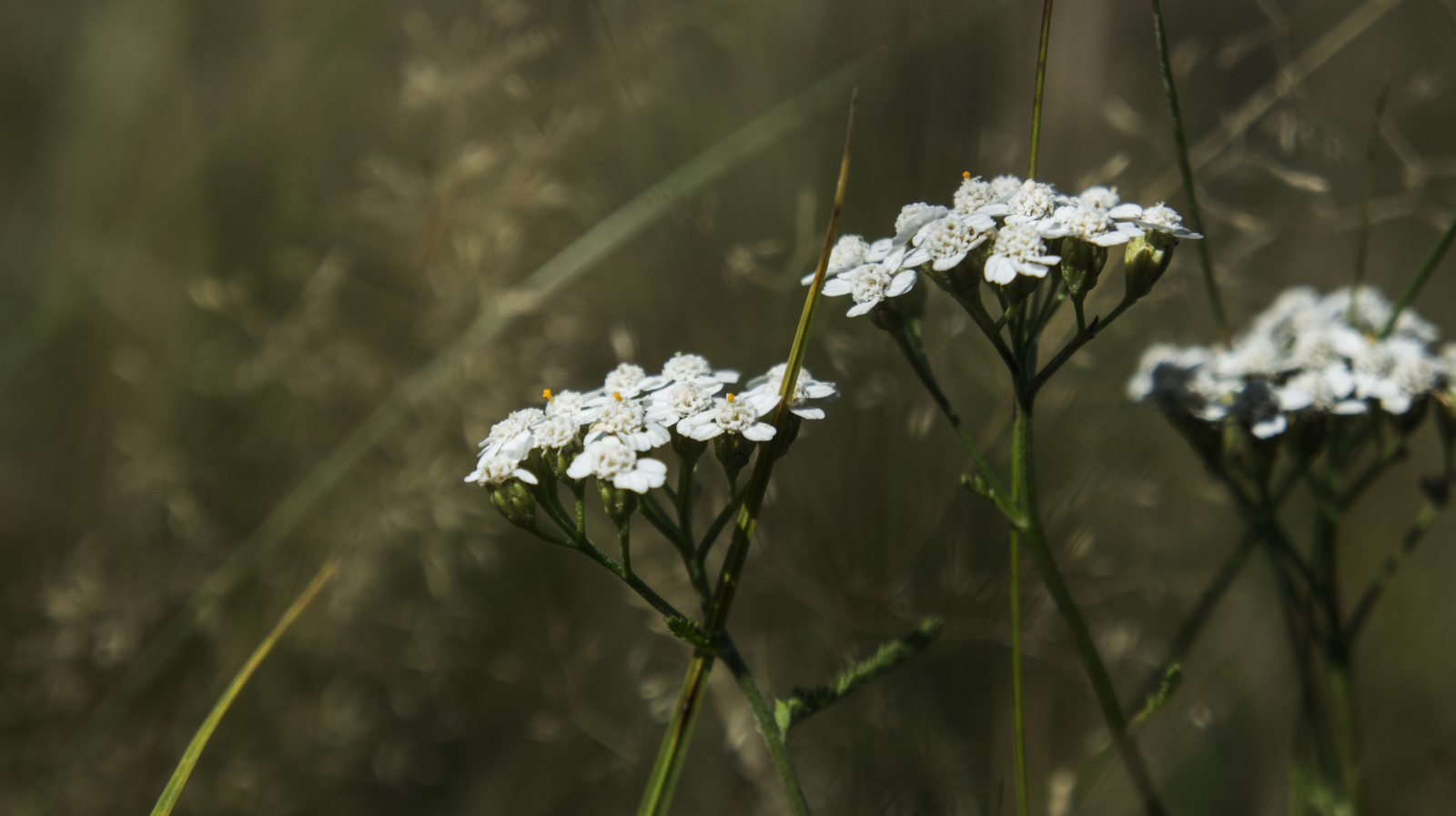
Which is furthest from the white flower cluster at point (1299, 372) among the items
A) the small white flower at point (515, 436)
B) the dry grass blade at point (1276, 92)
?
the small white flower at point (515, 436)

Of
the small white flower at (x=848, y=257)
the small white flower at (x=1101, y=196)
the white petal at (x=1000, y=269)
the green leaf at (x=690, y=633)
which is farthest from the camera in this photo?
the small white flower at (x=848, y=257)

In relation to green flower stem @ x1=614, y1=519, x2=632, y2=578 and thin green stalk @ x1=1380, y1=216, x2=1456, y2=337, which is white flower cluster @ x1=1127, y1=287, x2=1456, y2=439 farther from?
green flower stem @ x1=614, y1=519, x2=632, y2=578

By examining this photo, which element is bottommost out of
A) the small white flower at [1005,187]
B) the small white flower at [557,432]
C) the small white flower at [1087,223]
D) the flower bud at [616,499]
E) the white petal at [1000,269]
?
the flower bud at [616,499]

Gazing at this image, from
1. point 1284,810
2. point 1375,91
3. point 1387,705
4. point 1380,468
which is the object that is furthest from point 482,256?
point 1375,91

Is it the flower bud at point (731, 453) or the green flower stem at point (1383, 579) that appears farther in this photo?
the green flower stem at point (1383, 579)

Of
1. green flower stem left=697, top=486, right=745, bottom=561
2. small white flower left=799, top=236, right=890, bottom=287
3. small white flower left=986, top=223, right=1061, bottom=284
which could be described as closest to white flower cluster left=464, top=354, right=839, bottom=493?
green flower stem left=697, top=486, right=745, bottom=561

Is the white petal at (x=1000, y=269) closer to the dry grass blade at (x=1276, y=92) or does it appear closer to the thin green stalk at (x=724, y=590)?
the thin green stalk at (x=724, y=590)
